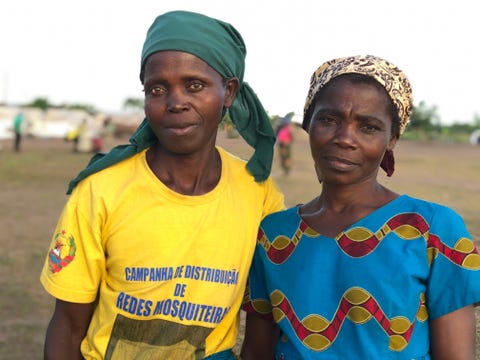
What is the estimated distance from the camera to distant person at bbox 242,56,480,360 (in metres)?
1.80

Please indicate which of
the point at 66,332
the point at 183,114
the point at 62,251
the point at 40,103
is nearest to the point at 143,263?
the point at 62,251

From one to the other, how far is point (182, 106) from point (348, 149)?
502 millimetres

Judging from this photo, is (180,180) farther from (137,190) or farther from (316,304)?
(316,304)

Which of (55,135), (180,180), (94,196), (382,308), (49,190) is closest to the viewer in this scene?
(382,308)

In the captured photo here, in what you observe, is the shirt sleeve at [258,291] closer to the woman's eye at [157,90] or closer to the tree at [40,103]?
the woman's eye at [157,90]

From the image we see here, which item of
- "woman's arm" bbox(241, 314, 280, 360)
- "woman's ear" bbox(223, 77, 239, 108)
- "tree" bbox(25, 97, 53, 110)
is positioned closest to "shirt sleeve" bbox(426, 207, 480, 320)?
"woman's arm" bbox(241, 314, 280, 360)

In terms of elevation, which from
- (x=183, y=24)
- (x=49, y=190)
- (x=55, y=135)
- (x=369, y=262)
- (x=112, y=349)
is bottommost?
(x=55, y=135)

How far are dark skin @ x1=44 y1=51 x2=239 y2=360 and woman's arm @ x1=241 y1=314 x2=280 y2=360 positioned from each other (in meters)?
0.46

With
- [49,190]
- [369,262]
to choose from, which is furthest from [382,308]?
[49,190]

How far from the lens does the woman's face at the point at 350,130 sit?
191 cm

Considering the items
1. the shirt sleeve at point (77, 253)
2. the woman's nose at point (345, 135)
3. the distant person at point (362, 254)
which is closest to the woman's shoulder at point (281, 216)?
the distant person at point (362, 254)

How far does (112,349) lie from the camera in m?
2.04

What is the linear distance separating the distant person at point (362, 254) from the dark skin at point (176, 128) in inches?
11.6

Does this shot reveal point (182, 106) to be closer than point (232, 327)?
Yes
